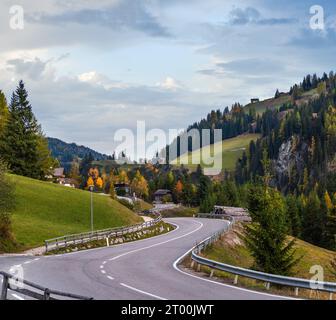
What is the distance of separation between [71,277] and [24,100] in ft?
245

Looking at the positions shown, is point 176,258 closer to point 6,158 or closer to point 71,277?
point 71,277

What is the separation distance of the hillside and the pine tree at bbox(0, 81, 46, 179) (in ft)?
38.1

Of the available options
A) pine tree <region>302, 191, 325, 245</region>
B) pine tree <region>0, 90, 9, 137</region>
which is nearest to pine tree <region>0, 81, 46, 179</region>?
pine tree <region>0, 90, 9, 137</region>

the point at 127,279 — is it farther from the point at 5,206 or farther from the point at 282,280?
the point at 5,206

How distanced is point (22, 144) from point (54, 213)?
24.4 metres

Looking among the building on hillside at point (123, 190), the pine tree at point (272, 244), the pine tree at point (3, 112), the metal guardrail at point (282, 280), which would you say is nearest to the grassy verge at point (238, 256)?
the metal guardrail at point (282, 280)

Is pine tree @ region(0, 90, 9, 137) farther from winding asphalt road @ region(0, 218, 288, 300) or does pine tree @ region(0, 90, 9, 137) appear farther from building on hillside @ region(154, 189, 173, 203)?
building on hillside @ region(154, 189, 173, 203)

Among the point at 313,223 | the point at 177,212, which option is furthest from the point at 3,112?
the point at 313,223

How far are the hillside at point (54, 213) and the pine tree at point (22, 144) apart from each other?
11612 mm

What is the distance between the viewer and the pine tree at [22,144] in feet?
282

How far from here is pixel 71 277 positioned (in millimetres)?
25172

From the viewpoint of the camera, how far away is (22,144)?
8588 cm

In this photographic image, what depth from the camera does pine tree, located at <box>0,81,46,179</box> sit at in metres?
85.9
